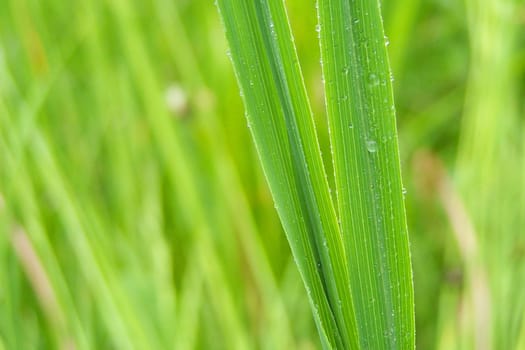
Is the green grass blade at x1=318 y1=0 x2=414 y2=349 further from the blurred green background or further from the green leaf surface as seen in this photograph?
the blurred green background

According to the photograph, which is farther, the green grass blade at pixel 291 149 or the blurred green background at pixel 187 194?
the blurred green background at pixel 187 194

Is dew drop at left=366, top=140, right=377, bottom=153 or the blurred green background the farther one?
the blurred green background

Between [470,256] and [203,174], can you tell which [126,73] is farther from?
[470,256]

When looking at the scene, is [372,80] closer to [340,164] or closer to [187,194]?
[340,164]

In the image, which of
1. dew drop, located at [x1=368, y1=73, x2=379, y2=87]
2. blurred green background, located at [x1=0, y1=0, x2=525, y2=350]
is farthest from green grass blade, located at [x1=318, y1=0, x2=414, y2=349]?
blurred green background, located at [x1=0, y1=0, x2=525, y2=350]

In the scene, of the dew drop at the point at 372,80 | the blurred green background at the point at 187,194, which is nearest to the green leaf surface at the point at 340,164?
the dew drop at the point at 372,80

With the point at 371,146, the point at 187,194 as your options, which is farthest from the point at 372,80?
the point at 187,194

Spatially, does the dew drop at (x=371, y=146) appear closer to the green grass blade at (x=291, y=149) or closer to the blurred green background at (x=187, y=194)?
the green grass blade at (x=291, y=149)
